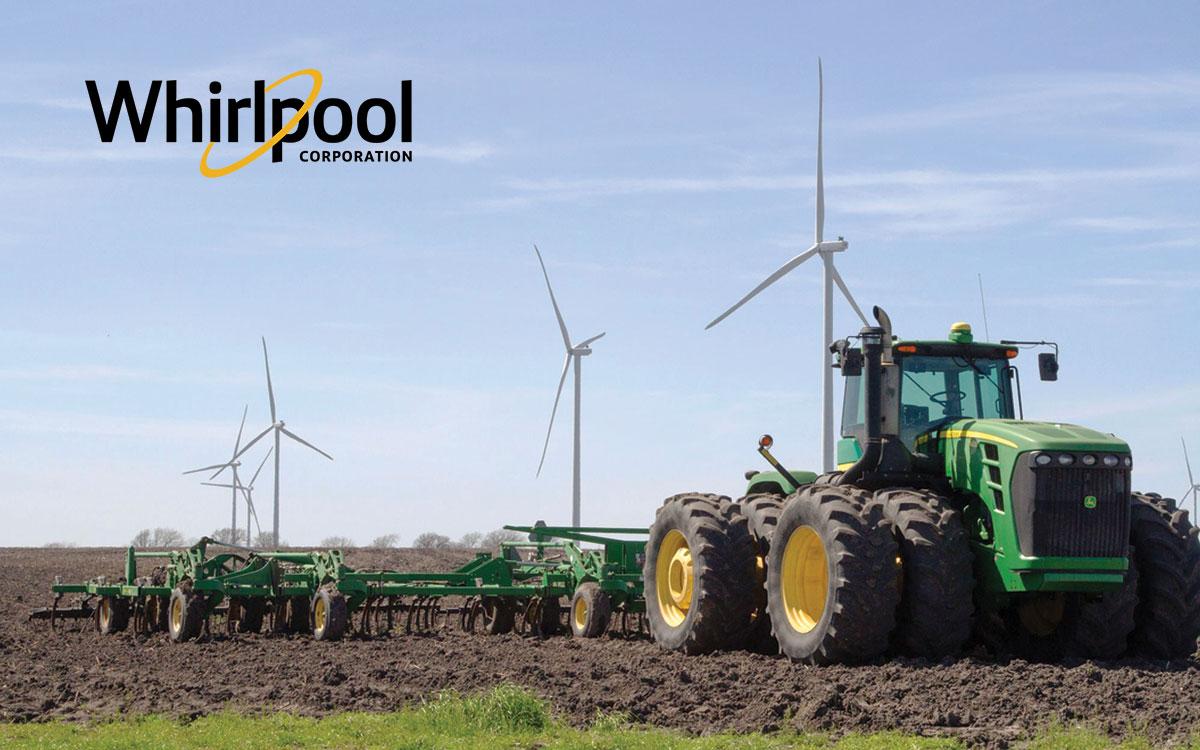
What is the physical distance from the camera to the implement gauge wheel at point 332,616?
19250 millimetres

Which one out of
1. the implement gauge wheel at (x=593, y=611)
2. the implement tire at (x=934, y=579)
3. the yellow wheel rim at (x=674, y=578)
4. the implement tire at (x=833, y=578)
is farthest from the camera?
the implement gauge wheel at (x=593, y=611)

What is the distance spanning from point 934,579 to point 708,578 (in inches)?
115

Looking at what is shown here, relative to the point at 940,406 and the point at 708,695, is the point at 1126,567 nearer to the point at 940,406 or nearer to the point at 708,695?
the point at 940,406

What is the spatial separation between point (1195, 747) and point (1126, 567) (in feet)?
14.1

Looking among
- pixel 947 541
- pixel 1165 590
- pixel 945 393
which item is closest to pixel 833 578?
pixel 947 541

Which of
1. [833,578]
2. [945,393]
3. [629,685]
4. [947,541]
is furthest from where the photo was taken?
[945,393]

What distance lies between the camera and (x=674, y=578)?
17.1 metres

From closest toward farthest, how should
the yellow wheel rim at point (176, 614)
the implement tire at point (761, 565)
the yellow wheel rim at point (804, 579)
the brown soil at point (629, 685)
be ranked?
the brown soil at point (629, 685)
the yellow wheel rim at point (804, 579)
the implement tire at point (761, 565)
the yellow wheel rim at point (176, 614)

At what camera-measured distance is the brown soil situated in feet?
36.4

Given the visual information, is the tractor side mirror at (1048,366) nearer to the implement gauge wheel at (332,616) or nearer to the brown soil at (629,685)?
the brown soil at (629,685)

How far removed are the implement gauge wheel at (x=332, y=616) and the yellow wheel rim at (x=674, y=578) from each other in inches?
178

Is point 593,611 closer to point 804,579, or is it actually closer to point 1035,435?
point 804,579

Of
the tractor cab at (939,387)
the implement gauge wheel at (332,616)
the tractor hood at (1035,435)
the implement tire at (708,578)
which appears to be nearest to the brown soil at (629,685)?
the implement tire at (708,578)

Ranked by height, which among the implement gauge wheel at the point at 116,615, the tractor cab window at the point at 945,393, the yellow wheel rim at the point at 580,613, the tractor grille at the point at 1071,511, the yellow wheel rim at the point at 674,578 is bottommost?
the implement gauge wheel at the point at 116,615
